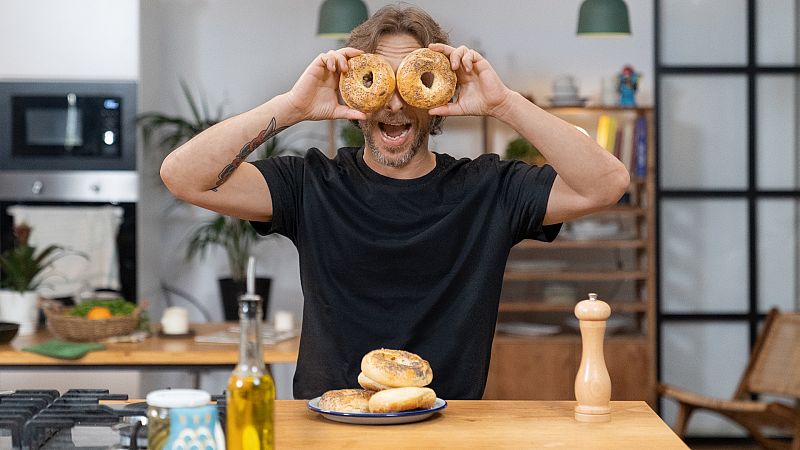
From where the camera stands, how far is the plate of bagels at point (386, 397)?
1.79m

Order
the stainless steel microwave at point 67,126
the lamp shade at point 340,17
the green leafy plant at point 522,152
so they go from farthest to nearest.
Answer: the green leafy plant at point 522,152 → the stainless steel microwave at point 67,126 → the lamp shade at point 340,17

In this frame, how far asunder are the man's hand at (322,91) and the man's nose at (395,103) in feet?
0.19

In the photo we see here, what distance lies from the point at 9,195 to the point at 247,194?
3.28m

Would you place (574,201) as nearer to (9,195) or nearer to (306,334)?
(306,334)

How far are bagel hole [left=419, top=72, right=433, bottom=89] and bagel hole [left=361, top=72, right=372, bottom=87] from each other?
0.10 m

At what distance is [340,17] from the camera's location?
4730mm

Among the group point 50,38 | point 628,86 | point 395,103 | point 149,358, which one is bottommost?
point 149,358

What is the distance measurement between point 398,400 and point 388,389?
0.05 metres

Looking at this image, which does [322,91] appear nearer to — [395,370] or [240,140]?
[240,140]

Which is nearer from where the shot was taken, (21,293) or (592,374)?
(592,374)

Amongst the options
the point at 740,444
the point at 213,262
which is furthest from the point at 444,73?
the point at 740,444

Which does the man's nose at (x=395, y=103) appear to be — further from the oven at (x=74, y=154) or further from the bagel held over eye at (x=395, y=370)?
the oven at (x=74, y=154)

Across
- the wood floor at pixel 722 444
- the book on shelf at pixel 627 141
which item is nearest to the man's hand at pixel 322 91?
the book on shelf at pixel 627 141

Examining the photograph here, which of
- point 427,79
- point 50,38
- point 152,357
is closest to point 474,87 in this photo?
point 427,79
